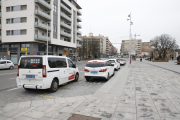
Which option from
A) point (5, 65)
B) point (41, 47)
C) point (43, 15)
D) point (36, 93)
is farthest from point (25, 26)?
point (36, 93)

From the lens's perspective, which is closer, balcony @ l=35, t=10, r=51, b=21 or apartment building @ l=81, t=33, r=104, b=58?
balcony @ l=35, t=10, r=51, b=21

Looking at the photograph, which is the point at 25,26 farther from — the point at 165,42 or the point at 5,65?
the point at 165,42

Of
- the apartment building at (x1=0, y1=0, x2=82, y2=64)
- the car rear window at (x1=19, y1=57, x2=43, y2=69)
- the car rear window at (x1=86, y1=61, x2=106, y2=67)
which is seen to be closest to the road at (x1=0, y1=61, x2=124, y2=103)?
the car rear window at (x1=19, y1=57, x2=43, y2=69)

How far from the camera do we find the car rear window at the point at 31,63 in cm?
608

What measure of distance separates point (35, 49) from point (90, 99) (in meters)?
27.4

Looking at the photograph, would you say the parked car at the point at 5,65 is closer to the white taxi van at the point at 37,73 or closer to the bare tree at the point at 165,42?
the white taxi van at the point at 37,73

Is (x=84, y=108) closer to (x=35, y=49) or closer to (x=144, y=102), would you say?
(x=144, y=102)

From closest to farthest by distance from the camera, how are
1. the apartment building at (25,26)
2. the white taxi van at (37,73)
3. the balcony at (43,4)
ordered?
1. the white taxi van at (37,73)
2. the apartment building at (25,26)
3. the balcony at (43,4)

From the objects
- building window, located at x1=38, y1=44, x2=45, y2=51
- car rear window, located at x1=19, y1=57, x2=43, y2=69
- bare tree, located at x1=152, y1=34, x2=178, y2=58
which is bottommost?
car rear window, located at x1=19, y1=57, x2=43, y2=69

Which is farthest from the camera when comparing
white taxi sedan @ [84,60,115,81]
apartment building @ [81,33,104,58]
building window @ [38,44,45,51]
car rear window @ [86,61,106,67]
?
apartment building @ [81,33,104,58]

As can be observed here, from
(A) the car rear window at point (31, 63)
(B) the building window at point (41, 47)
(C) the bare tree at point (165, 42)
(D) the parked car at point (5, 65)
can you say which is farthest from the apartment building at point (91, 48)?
(A) the car rear window at point (31, 63)

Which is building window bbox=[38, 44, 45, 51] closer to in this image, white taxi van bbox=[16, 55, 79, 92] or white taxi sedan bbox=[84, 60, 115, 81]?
white taxi sedan bbox=[84, 60, 115, 81]

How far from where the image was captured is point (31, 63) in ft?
20.2

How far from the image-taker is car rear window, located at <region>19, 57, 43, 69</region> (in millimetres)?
6082
